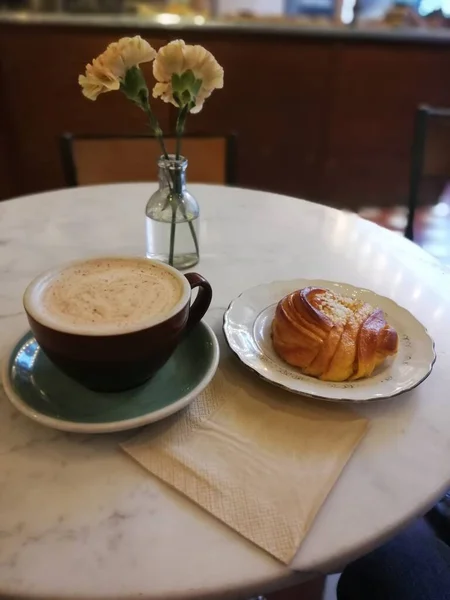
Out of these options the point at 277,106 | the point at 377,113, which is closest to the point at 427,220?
the point at 377,113

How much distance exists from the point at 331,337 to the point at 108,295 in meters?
0.24

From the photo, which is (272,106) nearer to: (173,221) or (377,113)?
(377,113)

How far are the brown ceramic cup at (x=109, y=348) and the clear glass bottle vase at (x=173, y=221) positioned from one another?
1.01 feet

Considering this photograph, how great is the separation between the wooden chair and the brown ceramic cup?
3.62 feet

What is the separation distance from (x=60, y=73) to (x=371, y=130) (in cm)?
149

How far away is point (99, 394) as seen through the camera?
60cm

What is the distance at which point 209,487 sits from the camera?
1.66 feet

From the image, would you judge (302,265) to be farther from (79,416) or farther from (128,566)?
(128,566)

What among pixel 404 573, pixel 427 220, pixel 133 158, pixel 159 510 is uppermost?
pixel 133 158

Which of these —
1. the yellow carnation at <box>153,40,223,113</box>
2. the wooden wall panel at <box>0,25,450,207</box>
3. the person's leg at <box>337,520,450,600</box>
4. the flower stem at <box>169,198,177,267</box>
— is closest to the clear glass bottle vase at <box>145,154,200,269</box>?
the flower stem at <box>169,198,177,267</box>


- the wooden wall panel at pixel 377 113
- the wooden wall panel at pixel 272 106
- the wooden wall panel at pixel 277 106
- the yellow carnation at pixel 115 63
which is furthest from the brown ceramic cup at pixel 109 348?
the wooden wall panel at pixel 377 113

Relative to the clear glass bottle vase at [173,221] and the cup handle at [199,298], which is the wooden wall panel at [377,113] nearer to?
the clear glass bottle vase at [173,221]

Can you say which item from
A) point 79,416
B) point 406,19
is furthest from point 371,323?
point 406,19

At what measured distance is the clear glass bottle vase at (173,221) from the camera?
87 cm
